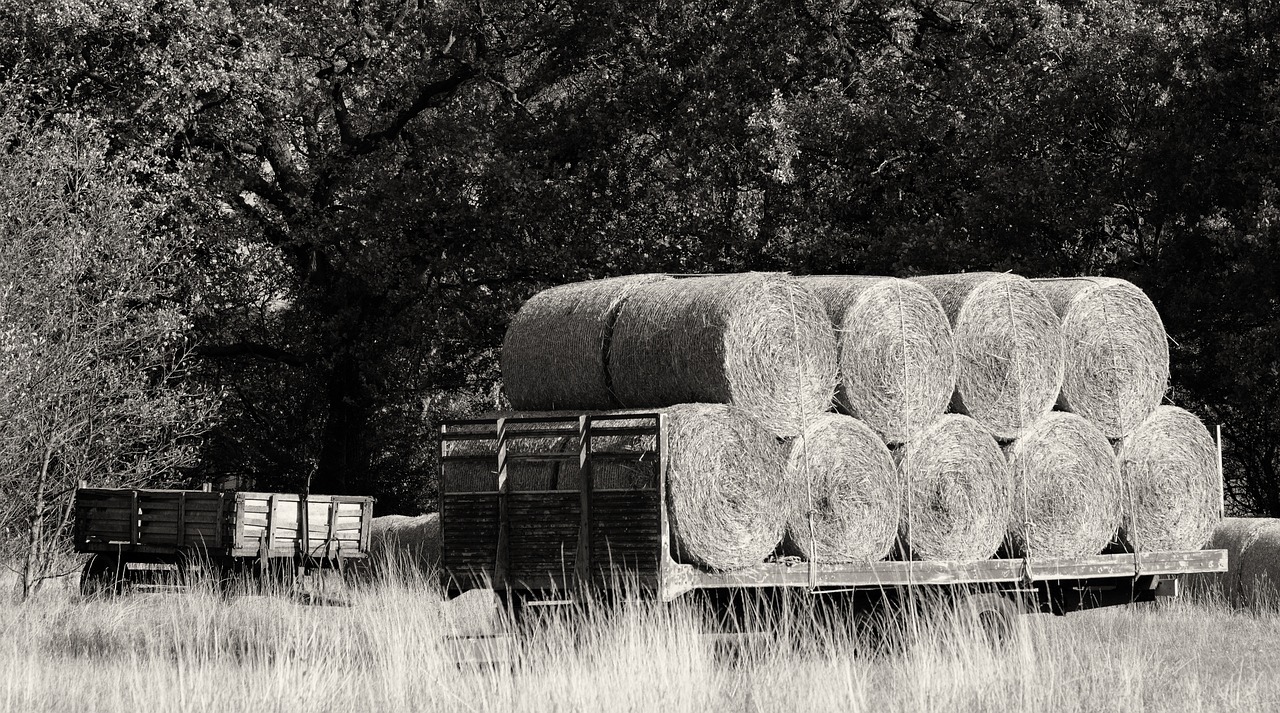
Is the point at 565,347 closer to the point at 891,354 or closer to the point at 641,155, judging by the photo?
the point at 891,354

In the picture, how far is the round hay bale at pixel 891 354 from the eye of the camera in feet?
36.1

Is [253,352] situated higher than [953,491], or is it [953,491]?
[253,352]

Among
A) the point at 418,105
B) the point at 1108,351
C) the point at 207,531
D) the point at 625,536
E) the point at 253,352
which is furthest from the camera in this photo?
the point at 253,352

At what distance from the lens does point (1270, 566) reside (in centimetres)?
1472

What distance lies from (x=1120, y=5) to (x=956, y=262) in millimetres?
5613

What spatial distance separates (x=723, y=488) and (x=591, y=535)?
0.98m

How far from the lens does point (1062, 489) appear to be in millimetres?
11703

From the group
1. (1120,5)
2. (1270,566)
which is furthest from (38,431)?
(1120,5)

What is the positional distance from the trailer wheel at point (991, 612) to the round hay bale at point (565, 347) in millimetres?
3106

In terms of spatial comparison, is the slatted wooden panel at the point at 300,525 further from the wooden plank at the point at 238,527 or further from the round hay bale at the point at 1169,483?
the round hay bale at the point at 1169,483

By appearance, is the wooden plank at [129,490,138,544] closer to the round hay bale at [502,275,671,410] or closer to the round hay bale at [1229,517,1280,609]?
the round hay bale at [502,275,671,410]

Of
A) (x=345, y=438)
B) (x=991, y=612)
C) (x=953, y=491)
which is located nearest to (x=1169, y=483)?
(x=991, y=612)

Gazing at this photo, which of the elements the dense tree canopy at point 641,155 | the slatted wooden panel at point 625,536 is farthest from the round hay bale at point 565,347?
the dense tree canopy at point 641,155

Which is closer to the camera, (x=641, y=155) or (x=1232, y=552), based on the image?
(x=1232, y=552)
